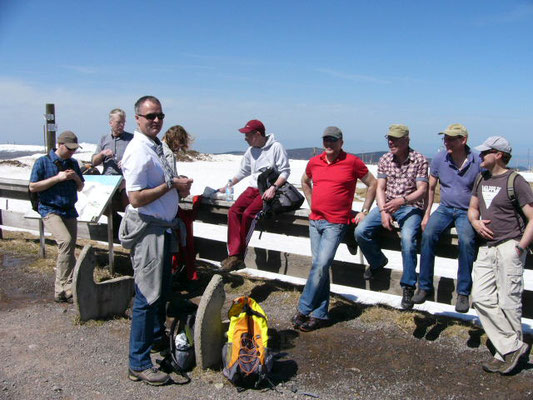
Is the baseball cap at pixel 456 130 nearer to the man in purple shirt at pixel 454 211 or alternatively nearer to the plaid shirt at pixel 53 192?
the man in purple shirt at pixel 454 211

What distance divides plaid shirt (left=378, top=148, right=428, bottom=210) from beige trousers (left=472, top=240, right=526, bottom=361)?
0.99 m

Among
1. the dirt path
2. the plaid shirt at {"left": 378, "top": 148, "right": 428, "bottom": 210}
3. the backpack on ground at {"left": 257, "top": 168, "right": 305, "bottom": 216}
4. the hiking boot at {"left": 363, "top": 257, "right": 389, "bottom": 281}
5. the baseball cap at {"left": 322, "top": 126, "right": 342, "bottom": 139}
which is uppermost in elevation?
the baseball cap at {"left": 322, "top": 126, "right": 342, "bottom": 139}

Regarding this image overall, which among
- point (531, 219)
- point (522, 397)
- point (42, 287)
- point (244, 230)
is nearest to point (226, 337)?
point (244, 230)

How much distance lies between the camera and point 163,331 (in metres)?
4.81

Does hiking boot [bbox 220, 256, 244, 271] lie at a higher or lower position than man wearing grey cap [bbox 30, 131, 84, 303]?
lower

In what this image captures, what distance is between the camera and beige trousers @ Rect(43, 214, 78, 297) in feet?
20.2

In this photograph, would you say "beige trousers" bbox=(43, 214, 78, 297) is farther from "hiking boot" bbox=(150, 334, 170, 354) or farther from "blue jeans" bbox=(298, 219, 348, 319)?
"blue jeans" bbox=(298, 219, 348, 319)

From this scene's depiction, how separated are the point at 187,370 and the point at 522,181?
3.17 metres

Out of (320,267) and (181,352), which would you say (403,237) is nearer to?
(320,267)

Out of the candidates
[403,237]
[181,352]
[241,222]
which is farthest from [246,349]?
[241,222]

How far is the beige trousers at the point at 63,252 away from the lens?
615 cm

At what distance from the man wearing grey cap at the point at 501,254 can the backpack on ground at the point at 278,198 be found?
2015mm

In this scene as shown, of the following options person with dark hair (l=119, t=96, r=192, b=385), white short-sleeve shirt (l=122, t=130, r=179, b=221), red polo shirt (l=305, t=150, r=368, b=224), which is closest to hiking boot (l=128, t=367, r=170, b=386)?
person with dark hair (l=119, t=96, r=192, b=385)

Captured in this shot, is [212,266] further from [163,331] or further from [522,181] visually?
[522,181]
